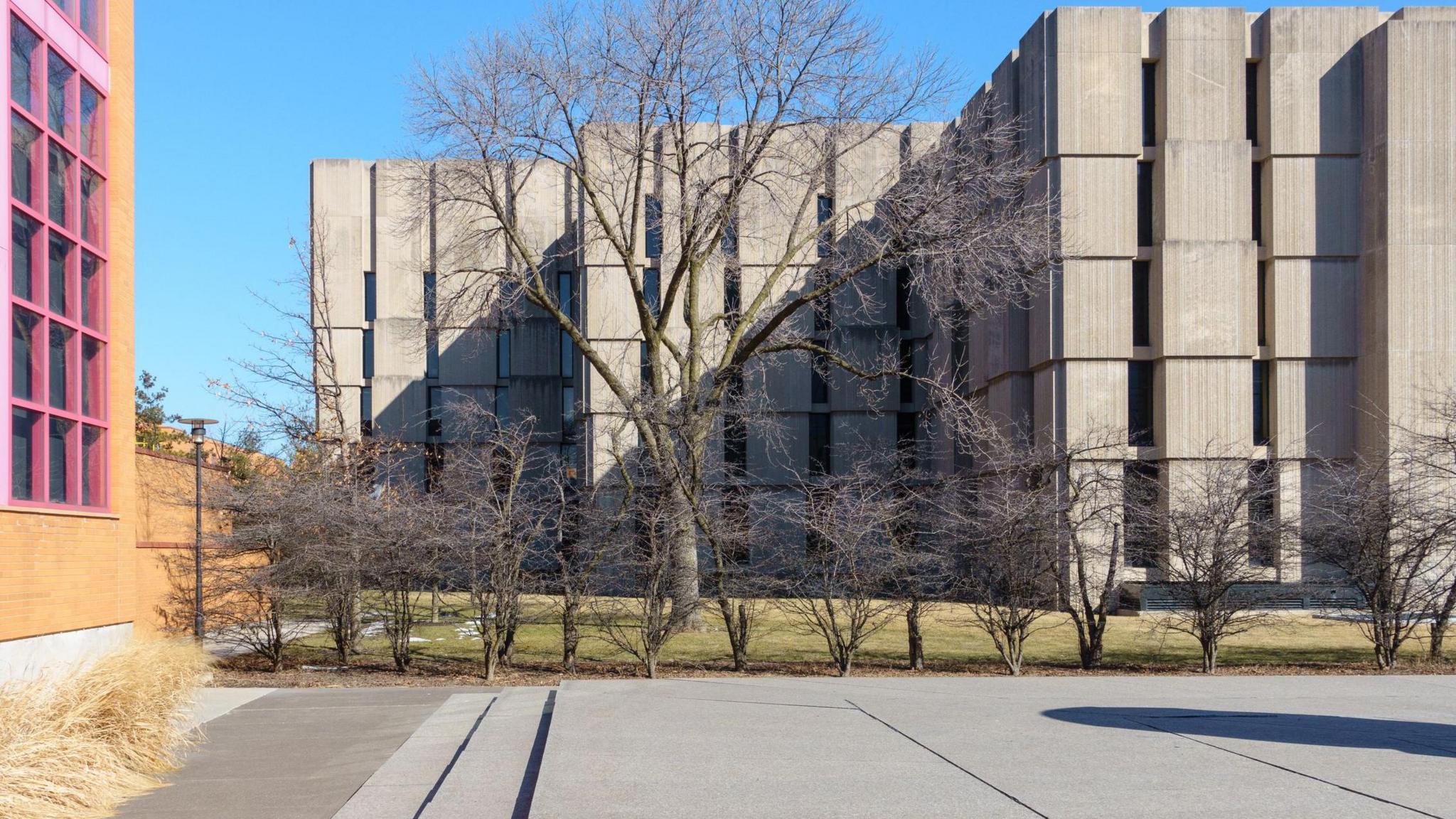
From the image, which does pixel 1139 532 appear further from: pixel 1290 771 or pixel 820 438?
pixel 820 438

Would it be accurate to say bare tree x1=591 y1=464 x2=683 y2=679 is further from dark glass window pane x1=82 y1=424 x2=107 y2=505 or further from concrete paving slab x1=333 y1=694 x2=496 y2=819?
dark glass window pane x1=82 y1=424 x2=107 y2=505

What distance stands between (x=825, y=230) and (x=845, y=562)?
9.55m

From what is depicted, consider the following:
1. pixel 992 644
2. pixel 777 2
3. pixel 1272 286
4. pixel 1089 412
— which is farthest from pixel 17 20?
pixel 1272 286

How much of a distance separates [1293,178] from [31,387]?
1184 inches

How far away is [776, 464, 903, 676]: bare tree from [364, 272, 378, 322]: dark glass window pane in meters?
36.8

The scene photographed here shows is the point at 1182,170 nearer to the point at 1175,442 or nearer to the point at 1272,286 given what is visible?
the point at 1272,286

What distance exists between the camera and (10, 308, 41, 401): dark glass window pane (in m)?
13.5

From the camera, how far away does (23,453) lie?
45.0ft

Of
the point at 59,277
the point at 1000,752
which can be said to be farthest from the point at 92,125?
the point at 1000,752

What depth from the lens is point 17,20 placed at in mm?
13883

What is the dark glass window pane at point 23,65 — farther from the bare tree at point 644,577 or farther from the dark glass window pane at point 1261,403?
the dark glass window pane at point 1261,403

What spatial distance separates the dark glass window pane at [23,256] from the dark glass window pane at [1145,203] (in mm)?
27046

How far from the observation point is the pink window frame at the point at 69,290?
1384 cm

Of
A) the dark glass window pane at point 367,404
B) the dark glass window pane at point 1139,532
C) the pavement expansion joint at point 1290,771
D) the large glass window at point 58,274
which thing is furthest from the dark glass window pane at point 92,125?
the dark glass window pane at point 367,404
